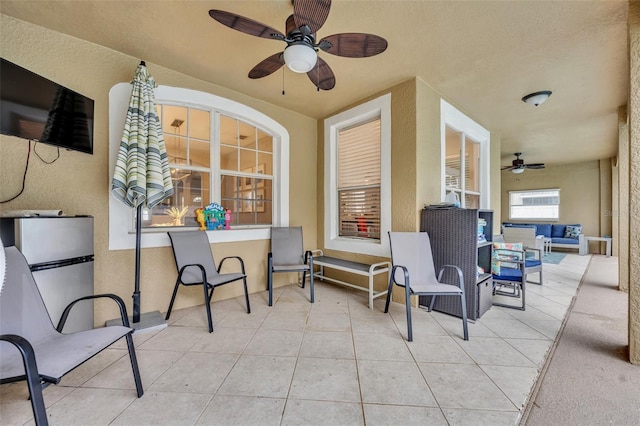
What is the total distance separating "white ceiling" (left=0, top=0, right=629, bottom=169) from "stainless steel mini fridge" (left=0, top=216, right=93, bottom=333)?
5.65ft

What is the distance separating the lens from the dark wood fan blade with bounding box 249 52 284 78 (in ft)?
7.17

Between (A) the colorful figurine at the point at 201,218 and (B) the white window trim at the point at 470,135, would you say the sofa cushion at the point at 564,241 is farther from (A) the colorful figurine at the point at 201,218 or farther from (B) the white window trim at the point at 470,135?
(A) the colorful figurine at the point at 201,218

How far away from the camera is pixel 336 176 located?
165 inches

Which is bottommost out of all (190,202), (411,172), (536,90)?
(190,202)

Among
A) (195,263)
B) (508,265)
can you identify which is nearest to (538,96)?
(508,265)

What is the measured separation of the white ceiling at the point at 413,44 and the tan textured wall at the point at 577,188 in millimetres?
5410

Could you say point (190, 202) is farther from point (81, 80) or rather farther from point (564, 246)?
point (564, 246)

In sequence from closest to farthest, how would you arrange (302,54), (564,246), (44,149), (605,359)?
(302,54)
(605,359)
(44,149)
(564,246)

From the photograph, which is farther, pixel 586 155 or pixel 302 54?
pixel 586 155

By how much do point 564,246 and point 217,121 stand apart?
385 inches

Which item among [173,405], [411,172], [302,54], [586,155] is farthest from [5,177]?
[586,155]

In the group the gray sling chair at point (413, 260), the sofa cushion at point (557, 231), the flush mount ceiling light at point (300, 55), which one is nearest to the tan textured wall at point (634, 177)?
the gray sling chair at point (413, 260)

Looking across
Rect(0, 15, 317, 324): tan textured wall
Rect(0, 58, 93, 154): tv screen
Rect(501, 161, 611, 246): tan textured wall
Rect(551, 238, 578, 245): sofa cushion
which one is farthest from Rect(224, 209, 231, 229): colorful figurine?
Rect(501, 161, 611, 246): tan textured wall

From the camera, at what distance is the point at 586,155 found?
7.02 metres
